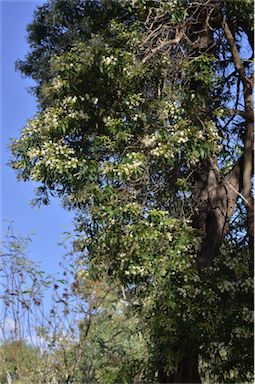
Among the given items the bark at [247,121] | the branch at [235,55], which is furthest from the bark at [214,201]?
the branch at [235,55]

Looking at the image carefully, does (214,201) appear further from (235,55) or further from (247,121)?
(235,55)

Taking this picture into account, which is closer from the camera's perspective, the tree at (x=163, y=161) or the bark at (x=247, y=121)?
the tree at (x=163, y=161)

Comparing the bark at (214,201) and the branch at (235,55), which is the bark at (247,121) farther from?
the bark at (214,201)

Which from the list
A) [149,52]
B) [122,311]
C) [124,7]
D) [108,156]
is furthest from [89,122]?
[122,311]

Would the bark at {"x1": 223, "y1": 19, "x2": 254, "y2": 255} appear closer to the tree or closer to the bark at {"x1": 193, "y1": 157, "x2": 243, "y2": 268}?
the tree

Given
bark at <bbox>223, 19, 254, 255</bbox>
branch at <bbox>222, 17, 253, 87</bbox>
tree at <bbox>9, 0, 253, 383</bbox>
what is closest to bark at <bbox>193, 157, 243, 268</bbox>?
tree at <bbox>9, 0, 253, 383</bbox>

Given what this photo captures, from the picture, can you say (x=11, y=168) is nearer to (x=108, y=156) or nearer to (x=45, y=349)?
(x=108, y=156)

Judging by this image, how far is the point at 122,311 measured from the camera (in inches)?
211

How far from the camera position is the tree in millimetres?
5047

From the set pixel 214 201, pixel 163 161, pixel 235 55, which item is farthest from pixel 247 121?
pixel 163 161

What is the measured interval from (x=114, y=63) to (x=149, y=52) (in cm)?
59

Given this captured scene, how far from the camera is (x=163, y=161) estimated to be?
5297 millimetres

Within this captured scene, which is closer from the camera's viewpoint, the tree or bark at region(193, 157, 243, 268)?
the tree

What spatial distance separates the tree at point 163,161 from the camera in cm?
505
